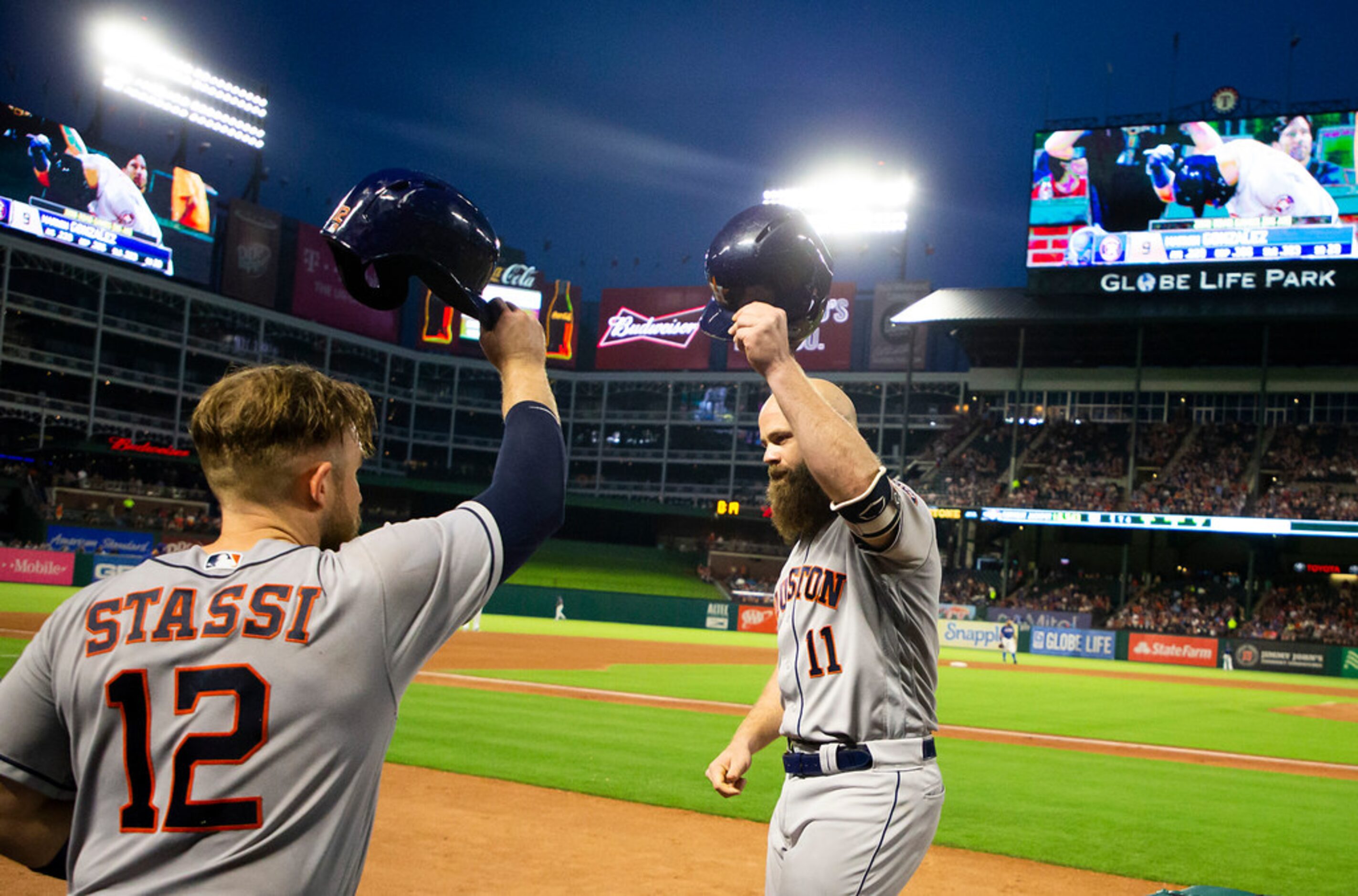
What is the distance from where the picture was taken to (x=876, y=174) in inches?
2361

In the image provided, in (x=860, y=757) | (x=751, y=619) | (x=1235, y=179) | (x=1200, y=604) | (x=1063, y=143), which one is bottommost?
(x=751, y=619)

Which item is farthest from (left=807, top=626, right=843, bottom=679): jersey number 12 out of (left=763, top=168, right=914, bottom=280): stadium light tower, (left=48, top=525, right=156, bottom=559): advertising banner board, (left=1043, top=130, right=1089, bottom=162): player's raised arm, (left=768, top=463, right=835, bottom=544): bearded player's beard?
(left=763, top=168, right=914, bottom=280): stadium light tower

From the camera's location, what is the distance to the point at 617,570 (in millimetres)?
59156

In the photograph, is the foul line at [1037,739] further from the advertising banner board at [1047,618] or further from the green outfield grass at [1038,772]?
the advertising banner board at [1047,618]

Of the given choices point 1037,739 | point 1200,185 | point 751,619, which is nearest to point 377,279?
point 1037,739

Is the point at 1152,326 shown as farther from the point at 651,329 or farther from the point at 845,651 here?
the point at 845,651

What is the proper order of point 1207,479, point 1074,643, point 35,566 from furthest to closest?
1. point 1207,479
2. point 1074,643
3. point 35,566

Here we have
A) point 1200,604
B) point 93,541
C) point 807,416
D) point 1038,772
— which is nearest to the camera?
point 807,416

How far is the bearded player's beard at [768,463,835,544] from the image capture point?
3.59m

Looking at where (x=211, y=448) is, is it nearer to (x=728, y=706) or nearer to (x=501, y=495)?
(x=501, y=495)

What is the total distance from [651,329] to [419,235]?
69762 millimetres

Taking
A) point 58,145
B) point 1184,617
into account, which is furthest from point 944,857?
point 58,145

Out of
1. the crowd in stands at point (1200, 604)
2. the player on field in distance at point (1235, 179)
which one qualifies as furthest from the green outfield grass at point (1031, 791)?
the player on field in distance at point (1235, 179)

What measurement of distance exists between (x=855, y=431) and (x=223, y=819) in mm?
1818
